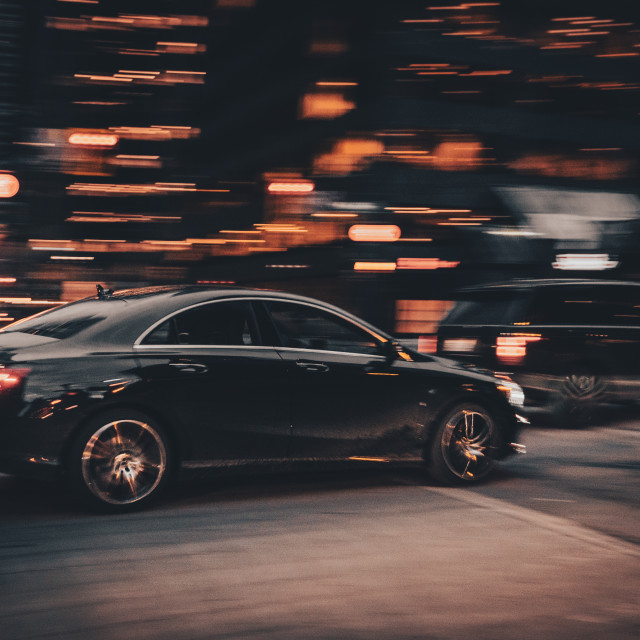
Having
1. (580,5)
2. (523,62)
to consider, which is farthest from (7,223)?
(580,5)

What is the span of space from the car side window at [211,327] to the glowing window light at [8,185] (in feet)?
28.9

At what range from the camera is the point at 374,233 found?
33219 millimetres

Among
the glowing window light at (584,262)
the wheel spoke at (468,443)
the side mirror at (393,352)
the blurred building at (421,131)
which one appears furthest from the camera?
the blurred building at (421,131)

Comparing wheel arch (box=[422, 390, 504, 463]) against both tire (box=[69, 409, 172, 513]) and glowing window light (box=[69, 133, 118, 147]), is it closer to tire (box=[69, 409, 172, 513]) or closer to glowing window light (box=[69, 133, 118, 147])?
tire (box=[69, 409, 172, 513])

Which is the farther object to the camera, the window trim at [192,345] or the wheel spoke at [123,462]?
the window trim at [192,345]

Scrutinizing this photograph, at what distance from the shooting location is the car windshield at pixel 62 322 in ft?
19.9

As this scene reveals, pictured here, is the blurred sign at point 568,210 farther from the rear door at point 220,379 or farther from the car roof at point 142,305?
the rear door at point 220,379

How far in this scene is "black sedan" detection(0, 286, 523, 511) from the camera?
18.5ft

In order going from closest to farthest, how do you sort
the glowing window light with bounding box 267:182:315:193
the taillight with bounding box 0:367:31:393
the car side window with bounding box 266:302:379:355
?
the taillight with bounding box 0:367:31:393, the car side window with bounding box 266:302:379:355, the glowing window light with bounding box 267:182:315:193

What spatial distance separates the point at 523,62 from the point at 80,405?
33.3 meters

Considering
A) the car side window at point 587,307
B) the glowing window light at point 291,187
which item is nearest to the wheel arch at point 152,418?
the car side window at point 587,307

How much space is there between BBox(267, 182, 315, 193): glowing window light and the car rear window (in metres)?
30.1

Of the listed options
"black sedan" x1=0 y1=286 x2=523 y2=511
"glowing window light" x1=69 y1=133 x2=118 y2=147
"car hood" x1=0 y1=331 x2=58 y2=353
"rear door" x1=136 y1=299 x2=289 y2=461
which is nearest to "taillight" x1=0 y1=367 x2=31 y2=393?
"black sedan" x1=0 y1=286 x2=523 y2=511

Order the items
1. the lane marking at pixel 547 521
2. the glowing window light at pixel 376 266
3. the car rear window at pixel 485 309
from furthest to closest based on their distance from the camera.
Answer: the glowing window light at pixel 376 266 → the car rear window at pixel 485 309 → the lane marking at pixel 547 521
